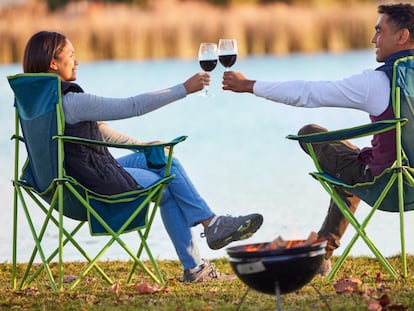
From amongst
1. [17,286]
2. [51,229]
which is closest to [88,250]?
[51,229]

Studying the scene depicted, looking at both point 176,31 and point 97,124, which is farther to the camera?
point 176,31

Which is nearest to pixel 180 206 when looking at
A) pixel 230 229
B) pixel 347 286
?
pixel 230 229

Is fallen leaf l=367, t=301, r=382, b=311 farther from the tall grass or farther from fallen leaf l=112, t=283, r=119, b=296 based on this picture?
the tall grass

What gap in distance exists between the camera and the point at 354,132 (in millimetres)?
4312

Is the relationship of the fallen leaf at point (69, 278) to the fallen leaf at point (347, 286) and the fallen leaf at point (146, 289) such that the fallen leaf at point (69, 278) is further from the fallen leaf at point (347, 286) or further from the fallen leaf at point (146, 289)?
the fallen leaf at point (347, 286)

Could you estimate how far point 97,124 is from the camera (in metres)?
4.62

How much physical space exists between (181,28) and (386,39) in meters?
14.3

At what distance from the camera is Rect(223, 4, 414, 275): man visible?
4391 millimetres

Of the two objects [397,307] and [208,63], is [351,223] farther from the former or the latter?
[208,63]

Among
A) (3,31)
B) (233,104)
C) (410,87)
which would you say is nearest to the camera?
(410,87)

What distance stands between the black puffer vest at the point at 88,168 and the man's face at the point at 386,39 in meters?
1.14

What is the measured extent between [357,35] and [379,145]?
15267 millimetres

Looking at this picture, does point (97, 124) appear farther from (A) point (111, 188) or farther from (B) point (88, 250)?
(B) point (88, 250)

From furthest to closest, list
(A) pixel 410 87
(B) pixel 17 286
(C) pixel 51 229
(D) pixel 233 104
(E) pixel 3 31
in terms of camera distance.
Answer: (E) pixel 3 31 < (D) pixel 233 104 < (C) pixel 51 229 < (B) pixel 17 286 < (A) pixel 410 87
